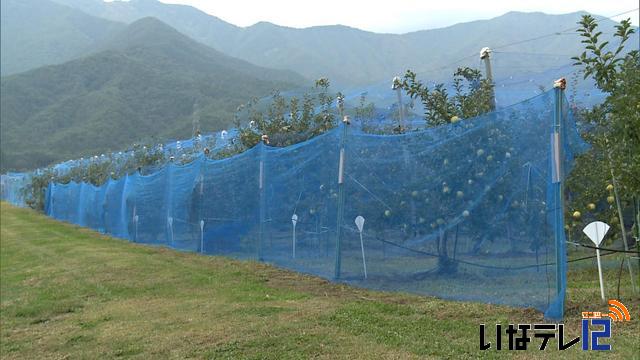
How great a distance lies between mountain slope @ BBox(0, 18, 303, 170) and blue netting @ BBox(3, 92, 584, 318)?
A: 3140 cm

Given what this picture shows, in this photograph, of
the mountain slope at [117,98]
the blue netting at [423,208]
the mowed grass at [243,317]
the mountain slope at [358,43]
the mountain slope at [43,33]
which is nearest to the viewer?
the mowed grass at [243,317]

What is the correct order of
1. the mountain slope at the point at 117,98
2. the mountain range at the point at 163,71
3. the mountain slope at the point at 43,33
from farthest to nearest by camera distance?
the mountain slope at the point at 43,33, the mountain slope at the point at 117,98, the mountain range at the point at 163,71

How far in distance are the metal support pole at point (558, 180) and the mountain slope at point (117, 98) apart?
3564 cm

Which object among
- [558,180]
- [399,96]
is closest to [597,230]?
[558,180]

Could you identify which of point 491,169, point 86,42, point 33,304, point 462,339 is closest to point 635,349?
point 462,339

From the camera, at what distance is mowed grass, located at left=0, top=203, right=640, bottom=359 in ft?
14.9

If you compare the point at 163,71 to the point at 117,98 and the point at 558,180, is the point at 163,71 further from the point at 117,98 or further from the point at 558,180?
the point at 558,180

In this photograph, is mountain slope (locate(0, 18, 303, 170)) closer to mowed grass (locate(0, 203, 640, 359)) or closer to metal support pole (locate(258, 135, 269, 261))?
metal support pole (locate(258, 135, 269, 261))

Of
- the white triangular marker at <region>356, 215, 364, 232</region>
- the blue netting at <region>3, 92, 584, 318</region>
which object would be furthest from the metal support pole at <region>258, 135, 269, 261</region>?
the white triangular marker at <region>356, 215, 364, 232</region>

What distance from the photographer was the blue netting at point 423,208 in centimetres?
515

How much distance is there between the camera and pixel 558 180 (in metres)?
4.90

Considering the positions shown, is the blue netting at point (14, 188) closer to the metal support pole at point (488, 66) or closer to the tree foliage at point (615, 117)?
the metal support pole at point (488, 66)

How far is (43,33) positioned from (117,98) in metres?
64.6

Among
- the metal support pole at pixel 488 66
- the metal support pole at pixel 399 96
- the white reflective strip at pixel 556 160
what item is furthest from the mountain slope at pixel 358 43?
the white reflective strip at pixel 556 160
